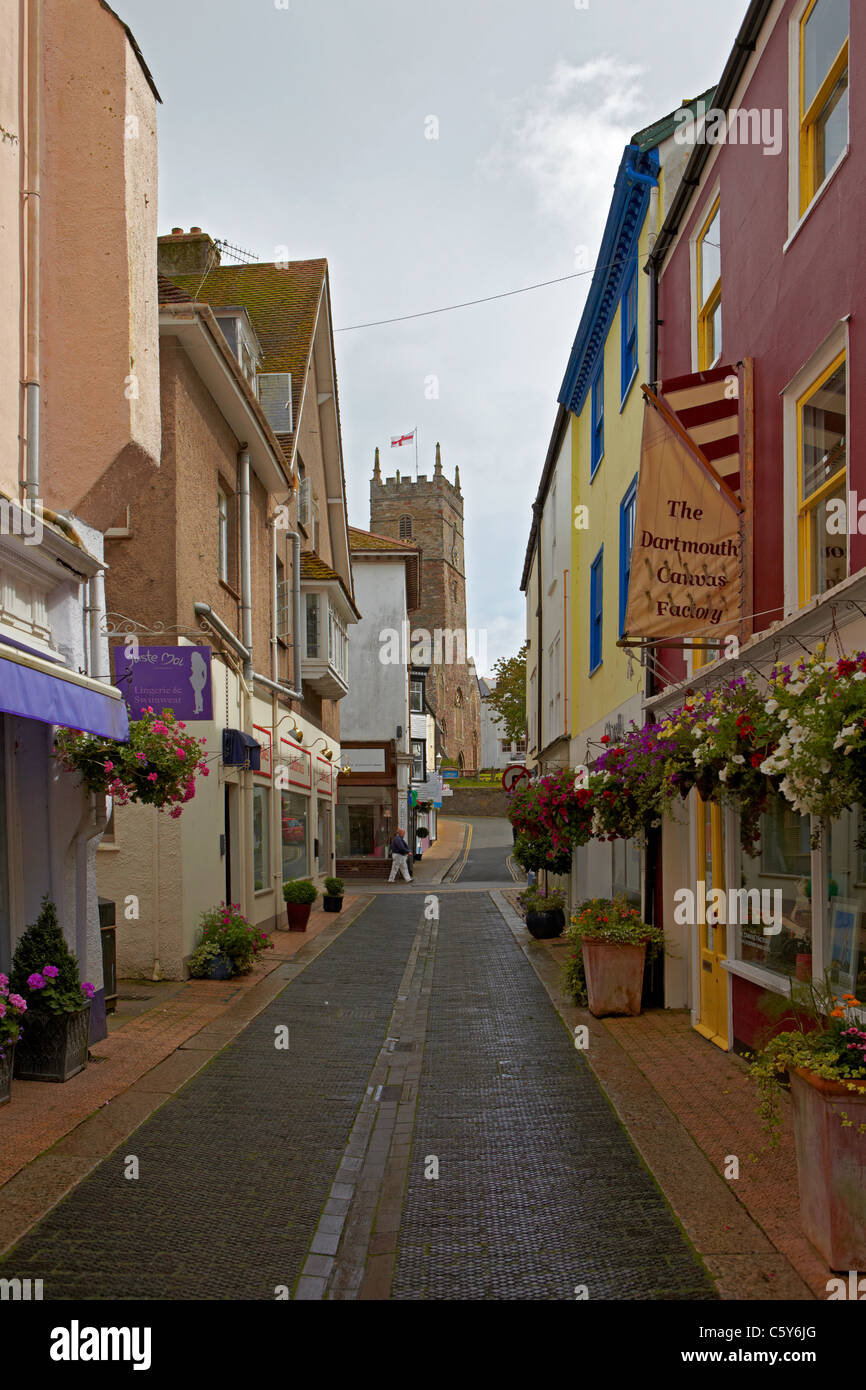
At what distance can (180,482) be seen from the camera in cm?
1326

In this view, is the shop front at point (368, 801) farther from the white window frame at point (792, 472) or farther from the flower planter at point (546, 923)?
the white window frame at point (792, 472)

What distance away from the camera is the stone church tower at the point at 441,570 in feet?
303

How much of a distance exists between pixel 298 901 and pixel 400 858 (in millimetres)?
15645

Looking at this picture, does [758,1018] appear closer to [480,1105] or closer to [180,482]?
[480,1105]

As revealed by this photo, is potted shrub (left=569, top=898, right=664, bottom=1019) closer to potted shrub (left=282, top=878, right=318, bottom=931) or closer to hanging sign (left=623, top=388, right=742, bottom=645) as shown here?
hanging sign (left=623, top=388, right=742, bottom=645)

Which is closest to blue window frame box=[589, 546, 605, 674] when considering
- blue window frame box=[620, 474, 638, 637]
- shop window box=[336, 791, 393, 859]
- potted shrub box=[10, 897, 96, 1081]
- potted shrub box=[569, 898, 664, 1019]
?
blue window frame box=[620, 474, 638, 637]

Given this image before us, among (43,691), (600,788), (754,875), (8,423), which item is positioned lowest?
(754,875)

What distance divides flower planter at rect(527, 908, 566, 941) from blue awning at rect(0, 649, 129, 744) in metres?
10.7

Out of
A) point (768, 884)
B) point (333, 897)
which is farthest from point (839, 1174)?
point (333, 897)

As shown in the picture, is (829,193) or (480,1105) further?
(480,1105)

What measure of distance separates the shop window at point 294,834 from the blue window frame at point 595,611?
21.3 ft
